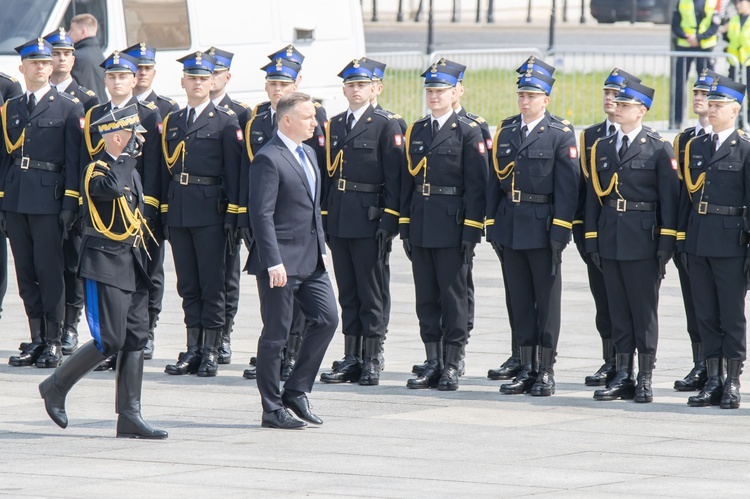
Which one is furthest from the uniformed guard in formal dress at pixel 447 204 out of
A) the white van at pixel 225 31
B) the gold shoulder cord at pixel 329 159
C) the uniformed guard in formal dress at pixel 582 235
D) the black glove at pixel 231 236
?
the white van at pixel 225 31

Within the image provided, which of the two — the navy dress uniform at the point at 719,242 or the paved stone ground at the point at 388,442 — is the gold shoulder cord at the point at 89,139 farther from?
the navy dress uniform at the point at 719,242

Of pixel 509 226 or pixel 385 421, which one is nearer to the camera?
pixel 385 421

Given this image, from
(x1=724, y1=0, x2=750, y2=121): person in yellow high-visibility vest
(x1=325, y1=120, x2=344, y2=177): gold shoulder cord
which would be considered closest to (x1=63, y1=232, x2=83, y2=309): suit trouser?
(x1=325, y1=120, x2=344, y2=177): gold shoulder cord

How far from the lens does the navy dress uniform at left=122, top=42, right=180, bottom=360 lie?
36.7ft

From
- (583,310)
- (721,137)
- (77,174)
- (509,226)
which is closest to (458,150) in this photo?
(509,226)

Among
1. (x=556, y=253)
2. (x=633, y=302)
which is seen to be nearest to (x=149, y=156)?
(x=556, y=253)

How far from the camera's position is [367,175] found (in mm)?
10727

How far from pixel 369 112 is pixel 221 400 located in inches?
86.5

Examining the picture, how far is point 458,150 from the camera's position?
10.5m

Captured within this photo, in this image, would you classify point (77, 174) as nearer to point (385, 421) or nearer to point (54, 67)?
point (54, 67)

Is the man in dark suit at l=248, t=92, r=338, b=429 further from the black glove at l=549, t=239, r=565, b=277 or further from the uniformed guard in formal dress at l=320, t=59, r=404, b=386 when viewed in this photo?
the black glove at l=549, t=239, r=565, b=277

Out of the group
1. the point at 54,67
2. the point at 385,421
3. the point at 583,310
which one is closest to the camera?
the point at 385,421

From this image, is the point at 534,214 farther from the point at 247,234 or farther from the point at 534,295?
the point at 247,234

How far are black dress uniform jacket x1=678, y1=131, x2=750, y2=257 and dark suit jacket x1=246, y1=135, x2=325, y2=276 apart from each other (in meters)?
2.35
